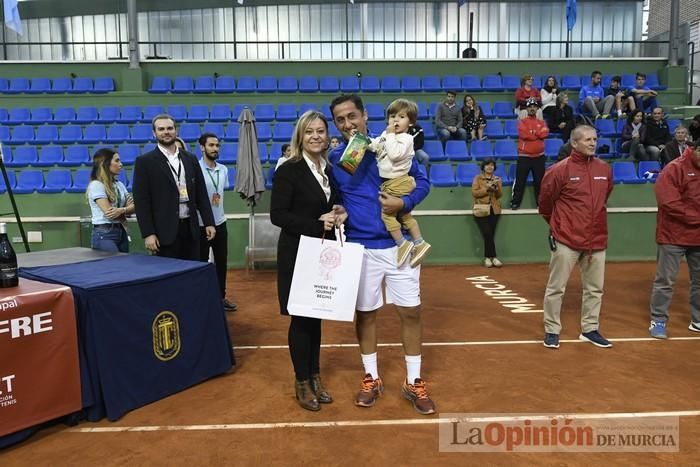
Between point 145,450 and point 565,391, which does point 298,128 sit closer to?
point 145,450

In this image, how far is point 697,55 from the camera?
14.1 m

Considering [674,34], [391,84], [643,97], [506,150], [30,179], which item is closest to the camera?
[30,179]

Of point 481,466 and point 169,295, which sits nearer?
point 481,466

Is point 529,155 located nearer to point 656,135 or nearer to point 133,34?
point 656,135

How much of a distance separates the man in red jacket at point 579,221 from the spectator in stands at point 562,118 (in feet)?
22.6

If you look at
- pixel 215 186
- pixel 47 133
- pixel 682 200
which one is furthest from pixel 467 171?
pixel 47 133

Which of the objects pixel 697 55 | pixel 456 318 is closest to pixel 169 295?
pixel 456 318

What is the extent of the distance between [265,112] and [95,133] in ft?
11.4

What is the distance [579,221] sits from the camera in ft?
14.9

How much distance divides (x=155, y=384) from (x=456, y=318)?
3.14 meters

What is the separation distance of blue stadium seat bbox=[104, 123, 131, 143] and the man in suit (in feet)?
24.4

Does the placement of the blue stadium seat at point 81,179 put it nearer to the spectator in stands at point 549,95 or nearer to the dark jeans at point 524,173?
the dark jeans at point 524,173

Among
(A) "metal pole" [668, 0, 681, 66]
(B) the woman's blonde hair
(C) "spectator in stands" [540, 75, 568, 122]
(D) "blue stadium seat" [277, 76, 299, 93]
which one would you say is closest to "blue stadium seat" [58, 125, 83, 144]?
(D) "blue stadium seat" [277, 76, 299, 93]

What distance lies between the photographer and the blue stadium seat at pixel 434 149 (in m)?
10.4
